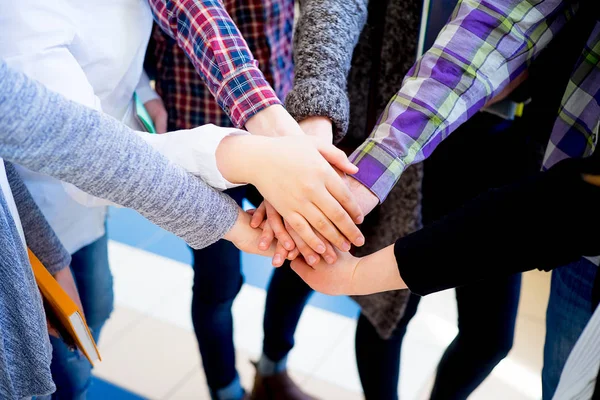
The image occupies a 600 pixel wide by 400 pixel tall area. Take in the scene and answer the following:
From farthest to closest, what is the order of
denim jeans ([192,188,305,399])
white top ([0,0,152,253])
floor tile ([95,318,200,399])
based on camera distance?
floor tile ([95,318,200,399])
denim jeans ([192,188,305,399])
white top ([0,0,152,253])

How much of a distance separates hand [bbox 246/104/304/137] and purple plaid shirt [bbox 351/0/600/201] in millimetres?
124

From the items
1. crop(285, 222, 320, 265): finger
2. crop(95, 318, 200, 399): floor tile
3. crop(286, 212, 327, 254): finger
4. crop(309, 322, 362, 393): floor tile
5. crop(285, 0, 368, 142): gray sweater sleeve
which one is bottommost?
crop(95, 318, 200, 399): floor tile

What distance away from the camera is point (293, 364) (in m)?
1.55

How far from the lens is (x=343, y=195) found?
31.7 inches

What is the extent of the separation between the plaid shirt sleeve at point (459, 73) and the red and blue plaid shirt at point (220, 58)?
0.20 metres

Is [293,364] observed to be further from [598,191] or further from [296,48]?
[598,191]

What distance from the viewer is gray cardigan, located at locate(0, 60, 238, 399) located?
22.1 inches

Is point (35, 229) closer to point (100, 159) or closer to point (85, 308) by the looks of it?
point (100, 159)

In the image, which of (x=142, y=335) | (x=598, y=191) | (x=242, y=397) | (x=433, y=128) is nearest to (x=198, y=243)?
(x=433, y=128)

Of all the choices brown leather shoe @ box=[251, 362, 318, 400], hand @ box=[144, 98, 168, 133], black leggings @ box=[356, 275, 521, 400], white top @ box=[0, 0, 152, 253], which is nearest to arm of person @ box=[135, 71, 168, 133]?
hand @ box=[144, 98, 168, 133]

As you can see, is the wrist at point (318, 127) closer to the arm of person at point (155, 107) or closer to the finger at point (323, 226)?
the finger at point (323, 226)

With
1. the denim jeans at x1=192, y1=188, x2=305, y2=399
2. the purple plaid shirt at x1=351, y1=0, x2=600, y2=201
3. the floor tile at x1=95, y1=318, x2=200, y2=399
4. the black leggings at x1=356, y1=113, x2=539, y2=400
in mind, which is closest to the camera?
the purple plaid shirt at x1=351, y1=0, x2=600, y2=201

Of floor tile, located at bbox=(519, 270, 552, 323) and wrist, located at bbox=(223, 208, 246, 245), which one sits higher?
wrist, located at bbox=(223, 208, 246, 245)

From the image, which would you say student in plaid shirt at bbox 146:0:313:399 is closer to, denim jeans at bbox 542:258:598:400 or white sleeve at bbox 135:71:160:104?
white sleeve at bbox 135:71:160:104
